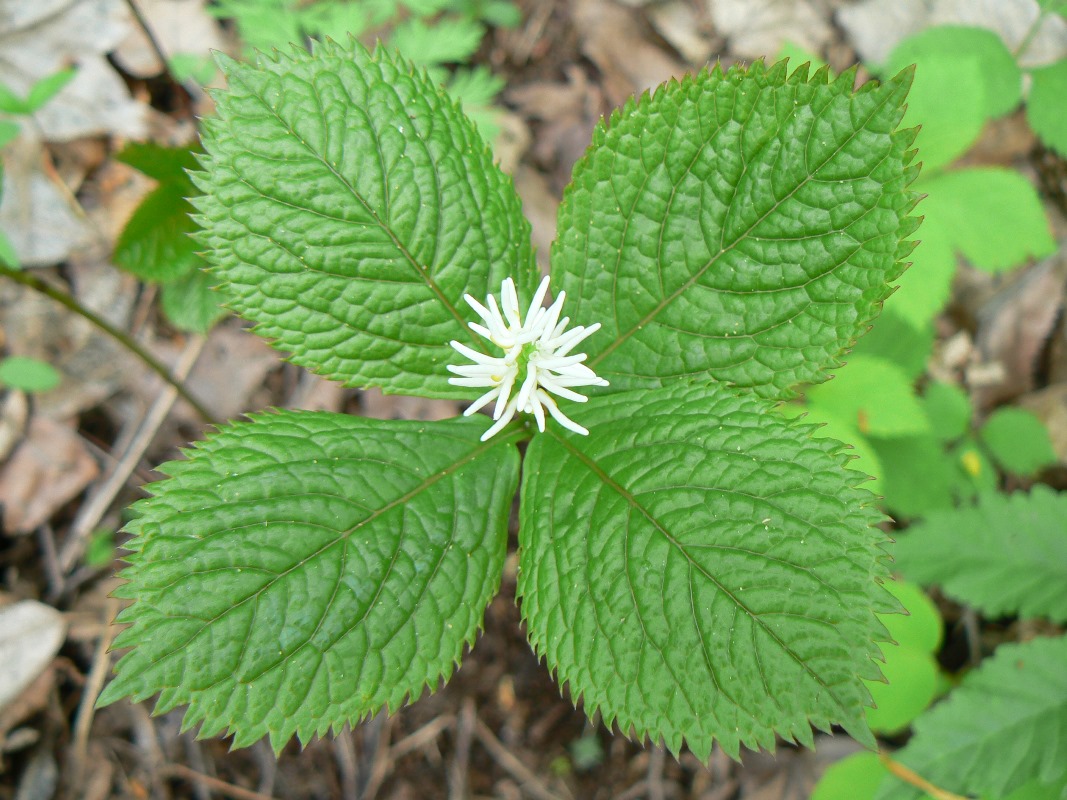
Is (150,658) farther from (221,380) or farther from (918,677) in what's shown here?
(918,677)

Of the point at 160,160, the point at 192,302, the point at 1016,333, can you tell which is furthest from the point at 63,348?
the point at 1016,333

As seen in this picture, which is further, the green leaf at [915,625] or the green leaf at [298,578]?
the green leaf at [915,625]

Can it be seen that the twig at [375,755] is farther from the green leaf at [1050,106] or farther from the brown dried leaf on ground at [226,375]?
the green leaf at [1050,106]

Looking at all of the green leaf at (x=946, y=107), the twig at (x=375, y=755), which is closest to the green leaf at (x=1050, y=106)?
the green leaf at (x=946, y=107)

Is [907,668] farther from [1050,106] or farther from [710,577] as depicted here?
[1050,106]

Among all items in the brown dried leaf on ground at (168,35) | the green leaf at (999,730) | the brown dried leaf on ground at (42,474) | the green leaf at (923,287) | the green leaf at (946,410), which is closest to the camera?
the green leaf at (999,730)

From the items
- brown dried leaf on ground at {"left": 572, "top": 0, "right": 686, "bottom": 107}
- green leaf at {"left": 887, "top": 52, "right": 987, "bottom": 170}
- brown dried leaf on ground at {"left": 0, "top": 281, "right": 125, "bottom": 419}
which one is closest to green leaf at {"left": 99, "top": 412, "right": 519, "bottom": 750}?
brown dried leaf on ground at {"left": 0, "top": 281, "right": 125, "bottom": 419}

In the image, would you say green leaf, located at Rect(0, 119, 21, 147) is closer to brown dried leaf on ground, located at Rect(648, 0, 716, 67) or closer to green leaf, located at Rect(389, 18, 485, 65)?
green leaf, located at Rect(389, 18, 485, 65)
